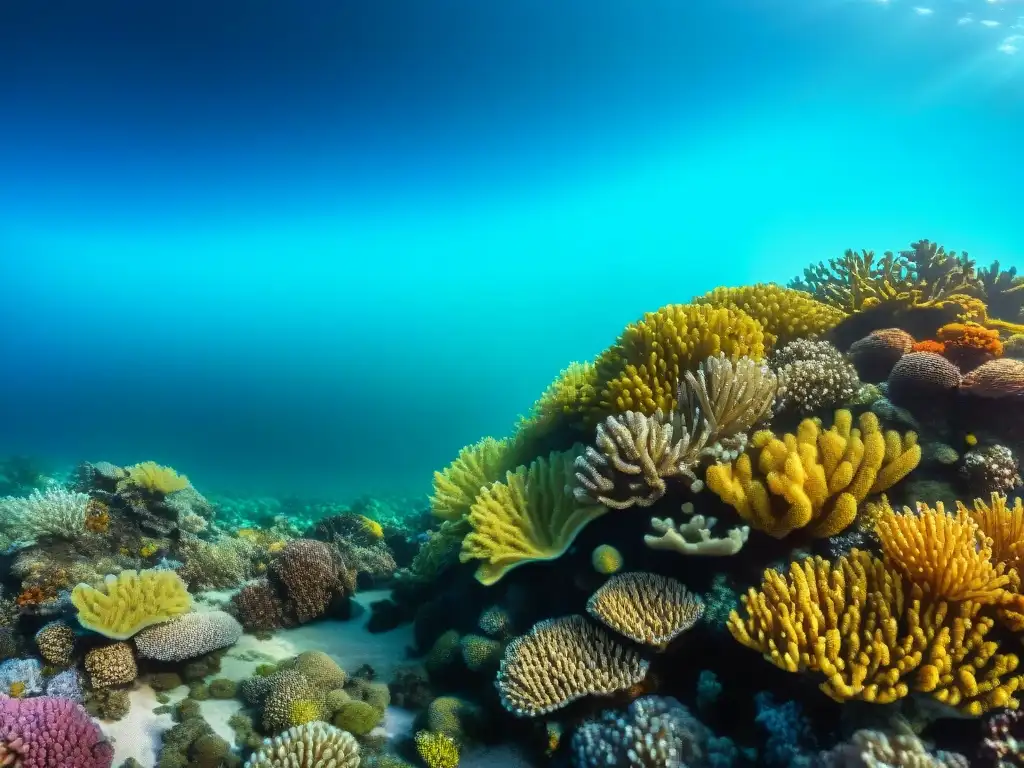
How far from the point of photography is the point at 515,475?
550cm

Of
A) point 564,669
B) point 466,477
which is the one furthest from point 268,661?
point 564,669

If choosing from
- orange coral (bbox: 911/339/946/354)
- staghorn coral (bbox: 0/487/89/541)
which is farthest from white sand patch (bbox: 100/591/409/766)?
orange coral (bbox: 911/339/946/354)

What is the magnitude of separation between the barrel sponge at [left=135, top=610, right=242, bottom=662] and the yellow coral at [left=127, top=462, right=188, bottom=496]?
11.3ft

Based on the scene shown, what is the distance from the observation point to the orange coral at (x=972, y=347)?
5672mm

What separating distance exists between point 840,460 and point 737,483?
814 mm

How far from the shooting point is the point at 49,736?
13.4 feet

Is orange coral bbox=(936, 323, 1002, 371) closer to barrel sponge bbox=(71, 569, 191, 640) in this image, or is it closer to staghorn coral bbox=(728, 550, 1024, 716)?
staghorn coral bbox=(728, 550, 1024, 716)

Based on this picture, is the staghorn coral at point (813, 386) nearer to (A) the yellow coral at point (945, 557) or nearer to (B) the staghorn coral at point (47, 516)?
(A) the yellow coral at point (945, 557)

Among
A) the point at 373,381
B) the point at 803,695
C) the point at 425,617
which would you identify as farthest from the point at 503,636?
the point at 373,381

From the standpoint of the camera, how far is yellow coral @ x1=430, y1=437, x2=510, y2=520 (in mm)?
6152

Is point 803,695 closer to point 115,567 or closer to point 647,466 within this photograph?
point 647,466

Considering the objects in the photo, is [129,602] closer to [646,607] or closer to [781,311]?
[646,607]

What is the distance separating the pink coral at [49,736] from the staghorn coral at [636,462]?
428cm

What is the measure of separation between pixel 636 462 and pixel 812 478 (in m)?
1.29
